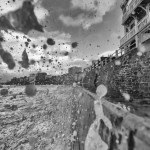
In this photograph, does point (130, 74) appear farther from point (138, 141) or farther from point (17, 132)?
point (17, 132)

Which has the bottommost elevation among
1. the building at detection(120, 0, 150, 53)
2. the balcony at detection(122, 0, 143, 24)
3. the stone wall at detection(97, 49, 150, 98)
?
the stone wall at detection(97, 49, 150, 98)

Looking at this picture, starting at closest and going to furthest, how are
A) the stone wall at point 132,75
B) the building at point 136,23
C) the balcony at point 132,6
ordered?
the stone wall at point 132,75 → the building at point 136,23 → the balcony at point 132,6

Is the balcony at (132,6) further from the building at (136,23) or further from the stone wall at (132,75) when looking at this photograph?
the stone wall at (132,75)

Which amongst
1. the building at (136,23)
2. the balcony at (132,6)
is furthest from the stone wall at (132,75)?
the balcony at (132,6)

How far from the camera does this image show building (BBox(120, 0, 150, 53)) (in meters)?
10.4

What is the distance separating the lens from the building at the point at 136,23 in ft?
34.1

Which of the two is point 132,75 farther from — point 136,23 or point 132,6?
point 132,6

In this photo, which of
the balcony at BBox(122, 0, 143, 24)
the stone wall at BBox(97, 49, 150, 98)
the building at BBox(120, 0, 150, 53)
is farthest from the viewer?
the balcony at BBox(122, 0, 143, 24)

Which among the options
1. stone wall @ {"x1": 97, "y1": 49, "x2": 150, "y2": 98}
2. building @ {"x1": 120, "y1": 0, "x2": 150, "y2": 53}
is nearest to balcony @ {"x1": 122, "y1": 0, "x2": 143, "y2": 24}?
building @ {"x1": 120, "y1": 0, "x2": 150, "y2": 53}

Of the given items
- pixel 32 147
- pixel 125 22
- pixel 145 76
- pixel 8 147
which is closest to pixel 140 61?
pixel 145 76

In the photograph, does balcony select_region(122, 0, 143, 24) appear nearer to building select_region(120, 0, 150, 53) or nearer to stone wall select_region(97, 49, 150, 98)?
building select_region(120, 0, 150, 53)

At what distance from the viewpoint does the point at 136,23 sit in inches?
512

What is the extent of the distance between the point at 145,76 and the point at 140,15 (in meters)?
10.1

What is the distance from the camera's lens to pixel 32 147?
6406 mm
